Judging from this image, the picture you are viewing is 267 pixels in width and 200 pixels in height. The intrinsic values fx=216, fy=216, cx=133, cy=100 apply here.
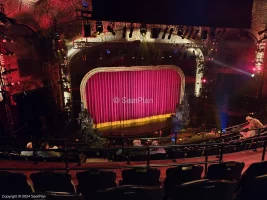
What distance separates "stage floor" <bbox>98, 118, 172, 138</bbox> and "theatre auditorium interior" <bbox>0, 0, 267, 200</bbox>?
3.8 inches

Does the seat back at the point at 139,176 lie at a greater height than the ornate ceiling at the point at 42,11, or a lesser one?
lesser

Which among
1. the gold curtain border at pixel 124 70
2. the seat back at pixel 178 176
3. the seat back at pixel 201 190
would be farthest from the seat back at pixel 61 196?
the gold curtain border at pixel 124 70

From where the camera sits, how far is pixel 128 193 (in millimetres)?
2275

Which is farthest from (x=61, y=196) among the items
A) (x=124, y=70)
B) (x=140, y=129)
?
(x=124, y=70)

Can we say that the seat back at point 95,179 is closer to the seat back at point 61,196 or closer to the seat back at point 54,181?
the seat back at point 54,181

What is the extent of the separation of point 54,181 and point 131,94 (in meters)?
9.69

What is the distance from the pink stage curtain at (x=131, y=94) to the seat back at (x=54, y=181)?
843cm

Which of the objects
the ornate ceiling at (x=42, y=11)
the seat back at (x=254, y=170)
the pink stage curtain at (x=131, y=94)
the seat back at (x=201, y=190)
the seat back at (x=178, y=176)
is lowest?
the pink stage curtain at (x=131, y=94)

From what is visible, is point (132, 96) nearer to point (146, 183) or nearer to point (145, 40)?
point (145, 40)

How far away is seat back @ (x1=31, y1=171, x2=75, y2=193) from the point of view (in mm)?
2824

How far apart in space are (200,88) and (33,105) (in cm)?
902

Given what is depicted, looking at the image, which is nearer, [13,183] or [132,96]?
[13,183]

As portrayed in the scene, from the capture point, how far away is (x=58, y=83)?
9578 millimetres

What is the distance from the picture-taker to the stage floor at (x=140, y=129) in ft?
35.4
